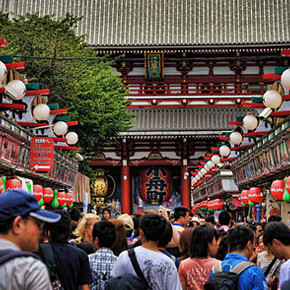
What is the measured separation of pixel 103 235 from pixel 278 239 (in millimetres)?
1738

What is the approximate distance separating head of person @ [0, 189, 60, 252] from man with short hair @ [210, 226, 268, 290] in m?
2.10

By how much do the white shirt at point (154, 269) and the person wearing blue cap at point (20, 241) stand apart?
1496mm

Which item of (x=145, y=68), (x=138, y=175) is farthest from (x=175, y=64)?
(x=138, y=175)

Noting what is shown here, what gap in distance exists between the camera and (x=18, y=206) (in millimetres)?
3004

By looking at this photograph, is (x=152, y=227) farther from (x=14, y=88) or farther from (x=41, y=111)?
(x=41, y=111)

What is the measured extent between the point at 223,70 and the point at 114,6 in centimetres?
677

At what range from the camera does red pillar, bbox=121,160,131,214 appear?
29719 mm

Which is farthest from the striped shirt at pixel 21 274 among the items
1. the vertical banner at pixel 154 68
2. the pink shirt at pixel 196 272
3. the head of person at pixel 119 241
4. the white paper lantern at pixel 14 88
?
the vertical banner at pixel 154 68

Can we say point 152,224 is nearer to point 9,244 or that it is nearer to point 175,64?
point 9,244

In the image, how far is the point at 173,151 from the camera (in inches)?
1207

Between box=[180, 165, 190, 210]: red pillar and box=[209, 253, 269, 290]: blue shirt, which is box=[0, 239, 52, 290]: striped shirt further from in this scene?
box=[180, 165, 190, 210]: red pillar

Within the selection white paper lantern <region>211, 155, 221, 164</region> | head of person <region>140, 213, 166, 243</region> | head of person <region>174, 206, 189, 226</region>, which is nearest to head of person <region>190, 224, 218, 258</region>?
head of person <region>140, 213, 166, 243</region>

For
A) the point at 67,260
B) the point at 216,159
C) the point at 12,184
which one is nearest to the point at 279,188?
the point at 12,184

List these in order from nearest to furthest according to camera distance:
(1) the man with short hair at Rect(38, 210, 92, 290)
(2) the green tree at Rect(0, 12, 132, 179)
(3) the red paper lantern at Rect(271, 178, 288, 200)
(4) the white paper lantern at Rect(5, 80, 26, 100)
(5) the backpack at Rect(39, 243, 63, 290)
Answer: (5) the backpack at Rect(39, 243, 63, 290), (1) the man with short hair at Rect(38, 210, 92, 290), (4) the white paper lantern at Rect(5, 80, 26, 100), (3) the red paper lantern at Rect(271, 178, 288, 200), (2) the green tree at Rect(0, 12, 132, 179)
